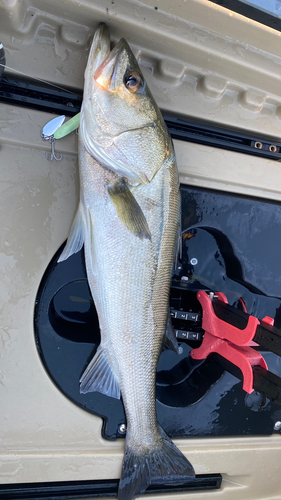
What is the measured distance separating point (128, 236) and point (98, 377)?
1.99 feet

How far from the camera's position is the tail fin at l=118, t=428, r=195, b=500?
125cm

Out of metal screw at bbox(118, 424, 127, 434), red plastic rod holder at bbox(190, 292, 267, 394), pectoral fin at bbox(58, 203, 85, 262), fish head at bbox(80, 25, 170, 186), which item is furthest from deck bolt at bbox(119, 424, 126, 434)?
fish head at bbox(80, 25, 170, 186)

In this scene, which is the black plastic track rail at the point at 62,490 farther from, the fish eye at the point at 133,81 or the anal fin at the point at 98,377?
the fish eye at the point at 133,81

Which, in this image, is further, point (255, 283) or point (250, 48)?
Result: point (255, 283)

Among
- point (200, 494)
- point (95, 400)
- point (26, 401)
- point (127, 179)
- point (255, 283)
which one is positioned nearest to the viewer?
point (127, 179)

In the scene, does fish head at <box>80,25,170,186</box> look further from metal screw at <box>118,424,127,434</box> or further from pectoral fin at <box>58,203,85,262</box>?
metal screw at <box>118,424,127,434</box>

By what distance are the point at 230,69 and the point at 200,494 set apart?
2.05 meters

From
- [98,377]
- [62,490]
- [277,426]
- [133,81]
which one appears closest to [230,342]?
[98,377]

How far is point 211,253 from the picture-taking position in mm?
1647

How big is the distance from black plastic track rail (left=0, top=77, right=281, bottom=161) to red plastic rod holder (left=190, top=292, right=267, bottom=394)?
0.74 m

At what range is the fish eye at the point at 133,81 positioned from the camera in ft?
3.50

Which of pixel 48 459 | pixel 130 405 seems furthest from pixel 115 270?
pixel 48 459

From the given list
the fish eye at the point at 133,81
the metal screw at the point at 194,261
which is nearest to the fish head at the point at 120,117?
the fish eye at the point at 133,81

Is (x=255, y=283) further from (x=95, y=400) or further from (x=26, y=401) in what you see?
(x=26, y=401)
